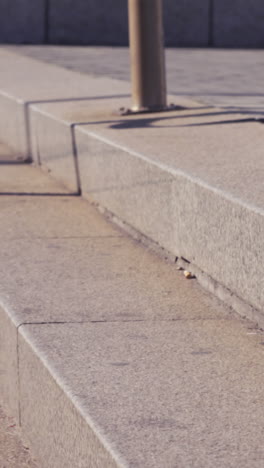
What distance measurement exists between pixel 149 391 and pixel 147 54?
11.2 feet

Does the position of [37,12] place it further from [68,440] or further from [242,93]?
[68,440]

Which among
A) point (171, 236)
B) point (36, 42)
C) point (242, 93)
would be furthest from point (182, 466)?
point (36, 42)

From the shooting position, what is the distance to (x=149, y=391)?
2.36 m

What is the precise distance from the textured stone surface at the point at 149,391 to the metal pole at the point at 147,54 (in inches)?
109

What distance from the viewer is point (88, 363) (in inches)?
101

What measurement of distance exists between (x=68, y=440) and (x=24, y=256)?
154 centimetres

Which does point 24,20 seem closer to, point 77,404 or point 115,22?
point 115,22

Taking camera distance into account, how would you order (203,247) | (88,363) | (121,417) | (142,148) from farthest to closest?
1. (142,148)
2. (203,247)
3. (88,363)
4. (121,417)

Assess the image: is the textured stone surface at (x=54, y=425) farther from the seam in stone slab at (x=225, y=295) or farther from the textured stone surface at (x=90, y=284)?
the seam in stone slab at (x=225, y=295)

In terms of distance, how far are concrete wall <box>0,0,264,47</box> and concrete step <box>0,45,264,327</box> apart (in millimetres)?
8065

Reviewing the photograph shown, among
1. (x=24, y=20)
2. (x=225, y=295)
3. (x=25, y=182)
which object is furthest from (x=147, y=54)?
(x=24, y=20)

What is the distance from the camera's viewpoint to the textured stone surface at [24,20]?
14.6m

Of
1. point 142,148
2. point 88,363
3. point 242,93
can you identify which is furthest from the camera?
point 242,93

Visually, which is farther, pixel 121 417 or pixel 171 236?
pixel 171 236
